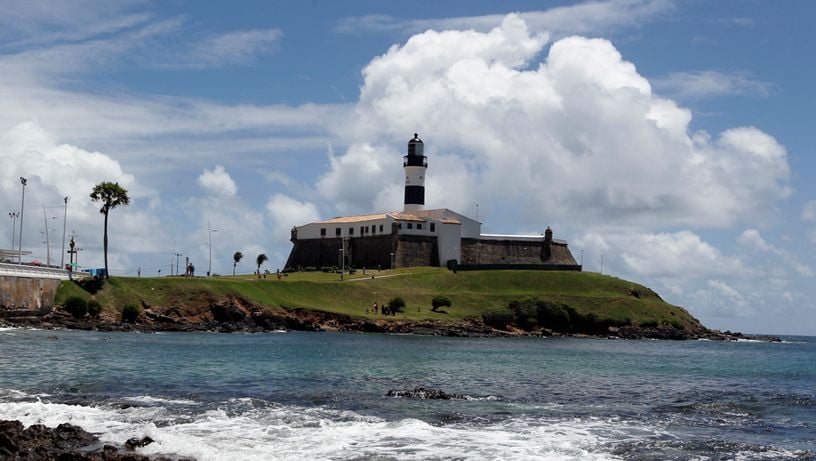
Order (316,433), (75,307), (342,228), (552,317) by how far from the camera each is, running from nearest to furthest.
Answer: (316,433) → (75,307) → (552,317) → (342,228)

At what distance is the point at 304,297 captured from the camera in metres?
110

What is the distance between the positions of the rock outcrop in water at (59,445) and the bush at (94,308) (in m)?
66.2

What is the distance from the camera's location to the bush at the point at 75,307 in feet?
291

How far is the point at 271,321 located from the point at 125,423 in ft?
235

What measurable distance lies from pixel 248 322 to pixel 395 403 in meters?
64.3

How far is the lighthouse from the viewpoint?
478 feet

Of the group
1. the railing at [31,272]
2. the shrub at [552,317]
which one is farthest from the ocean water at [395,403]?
the shrub at [552,317]

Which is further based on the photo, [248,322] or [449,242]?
[449,242]

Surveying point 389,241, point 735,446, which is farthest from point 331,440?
point 389,241

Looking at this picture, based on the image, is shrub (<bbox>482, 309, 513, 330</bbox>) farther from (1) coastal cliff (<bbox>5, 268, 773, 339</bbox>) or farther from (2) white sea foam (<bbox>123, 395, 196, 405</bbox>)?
(2) white sea foam (<bbox>123, 395, 196, 405</bbox>)

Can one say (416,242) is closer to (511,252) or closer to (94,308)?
(511,252)

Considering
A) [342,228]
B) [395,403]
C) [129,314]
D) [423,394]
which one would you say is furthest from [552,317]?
[395,403]

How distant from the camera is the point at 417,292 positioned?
399 ft

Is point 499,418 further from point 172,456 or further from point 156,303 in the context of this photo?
point 156,303
